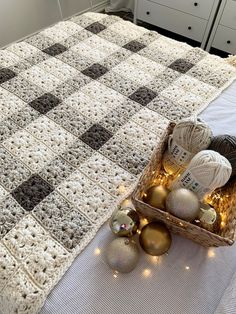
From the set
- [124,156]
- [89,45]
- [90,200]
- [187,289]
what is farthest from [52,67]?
[187,289]

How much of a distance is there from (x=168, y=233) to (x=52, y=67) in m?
0.87

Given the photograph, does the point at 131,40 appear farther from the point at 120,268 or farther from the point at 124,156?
the point at 120,268

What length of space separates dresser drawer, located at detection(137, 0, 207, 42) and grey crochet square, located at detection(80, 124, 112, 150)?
64.5 inches

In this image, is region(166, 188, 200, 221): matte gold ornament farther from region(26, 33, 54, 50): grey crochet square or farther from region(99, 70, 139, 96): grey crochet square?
→ region(26, 33, 54, 50): grey crochet square

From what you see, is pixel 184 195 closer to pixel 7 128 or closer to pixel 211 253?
pixel 211 253

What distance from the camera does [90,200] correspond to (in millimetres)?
807

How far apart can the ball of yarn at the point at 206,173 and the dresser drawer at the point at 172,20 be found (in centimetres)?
186

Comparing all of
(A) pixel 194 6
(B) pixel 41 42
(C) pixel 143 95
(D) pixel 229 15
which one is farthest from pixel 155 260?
(A) pixel 194 6

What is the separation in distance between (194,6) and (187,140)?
5.92 feet

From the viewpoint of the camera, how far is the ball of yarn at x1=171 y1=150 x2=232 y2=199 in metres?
0.64

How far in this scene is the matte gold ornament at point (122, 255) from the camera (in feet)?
2.16

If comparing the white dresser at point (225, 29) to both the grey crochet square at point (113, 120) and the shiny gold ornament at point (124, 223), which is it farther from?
the shiny gold ornament at point (124, 223)

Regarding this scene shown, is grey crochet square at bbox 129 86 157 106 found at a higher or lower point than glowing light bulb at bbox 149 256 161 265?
higher

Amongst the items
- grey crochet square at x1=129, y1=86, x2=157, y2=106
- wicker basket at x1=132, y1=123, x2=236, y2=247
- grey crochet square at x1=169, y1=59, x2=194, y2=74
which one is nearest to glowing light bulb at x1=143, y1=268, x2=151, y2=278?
wicker basket at x1=132, y1=123, x2=236, y2=247
